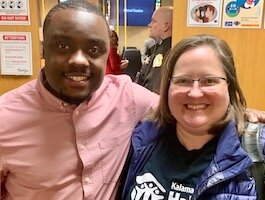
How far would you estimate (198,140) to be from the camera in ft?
4.25

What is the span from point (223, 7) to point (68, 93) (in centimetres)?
133

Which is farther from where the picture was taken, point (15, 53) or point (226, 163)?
point (15, 53)

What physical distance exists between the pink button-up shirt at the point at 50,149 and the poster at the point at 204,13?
1.16 metres

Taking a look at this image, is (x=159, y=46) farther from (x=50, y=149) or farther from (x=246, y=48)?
(x=50, y=149)

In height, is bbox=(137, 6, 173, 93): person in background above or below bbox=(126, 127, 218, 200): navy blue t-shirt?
above

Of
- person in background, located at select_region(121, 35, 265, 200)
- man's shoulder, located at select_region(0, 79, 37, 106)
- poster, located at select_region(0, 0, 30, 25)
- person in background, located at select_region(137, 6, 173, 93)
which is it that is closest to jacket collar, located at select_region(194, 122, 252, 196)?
person in background, located at select_region(121, 35, 265, 200)

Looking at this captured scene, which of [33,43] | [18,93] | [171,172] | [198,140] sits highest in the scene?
[33,43]

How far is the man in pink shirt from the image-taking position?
1.19 meters

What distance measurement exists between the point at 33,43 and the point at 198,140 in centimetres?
145

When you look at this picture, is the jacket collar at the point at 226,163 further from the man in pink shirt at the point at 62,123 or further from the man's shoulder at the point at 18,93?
the man's shoulder at the point at 18,93

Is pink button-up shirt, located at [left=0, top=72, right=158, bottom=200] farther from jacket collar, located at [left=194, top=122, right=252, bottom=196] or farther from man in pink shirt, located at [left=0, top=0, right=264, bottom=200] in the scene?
jacket collar, located at [left=194, top=122, right=252, bottom=196]

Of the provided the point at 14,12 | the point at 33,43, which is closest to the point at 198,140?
the point at 33,43

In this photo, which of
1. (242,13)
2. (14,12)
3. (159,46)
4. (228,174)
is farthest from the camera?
(159,46)

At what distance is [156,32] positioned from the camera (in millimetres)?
2818
